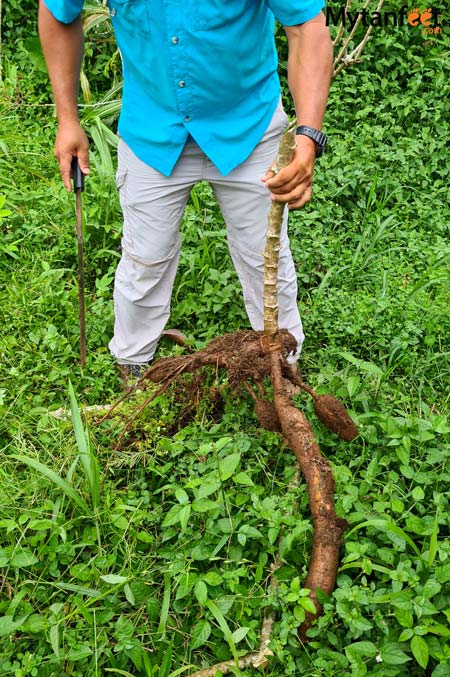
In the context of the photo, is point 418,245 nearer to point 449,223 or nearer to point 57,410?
point 449,223

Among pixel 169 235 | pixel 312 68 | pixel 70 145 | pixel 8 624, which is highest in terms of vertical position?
pixel 312 68

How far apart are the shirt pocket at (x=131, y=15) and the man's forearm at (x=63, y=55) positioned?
26 cm

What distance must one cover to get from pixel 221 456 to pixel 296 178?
1.14m

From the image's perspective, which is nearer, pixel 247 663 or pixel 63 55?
pixel 247 663

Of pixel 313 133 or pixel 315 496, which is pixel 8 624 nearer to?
pixel 315 496

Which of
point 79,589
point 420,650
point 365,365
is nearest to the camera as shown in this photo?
point 420,650

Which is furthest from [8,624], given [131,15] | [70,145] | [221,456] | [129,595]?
[131,15]

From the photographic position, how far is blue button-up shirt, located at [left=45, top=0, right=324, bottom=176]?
7.94 feet

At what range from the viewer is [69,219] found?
410 centimetres

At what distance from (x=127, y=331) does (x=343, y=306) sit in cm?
109

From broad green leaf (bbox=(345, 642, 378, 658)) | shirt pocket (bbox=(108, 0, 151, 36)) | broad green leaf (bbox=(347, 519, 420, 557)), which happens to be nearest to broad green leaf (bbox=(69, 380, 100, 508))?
broad green leaf (bbox=(347, 519, 420, 557))

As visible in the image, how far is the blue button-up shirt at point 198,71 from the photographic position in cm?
242

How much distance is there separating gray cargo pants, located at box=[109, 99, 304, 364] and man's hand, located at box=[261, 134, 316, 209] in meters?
0.55

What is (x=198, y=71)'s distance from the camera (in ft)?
8.30
